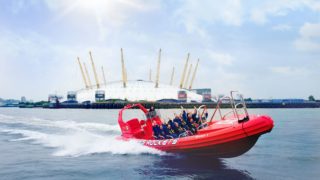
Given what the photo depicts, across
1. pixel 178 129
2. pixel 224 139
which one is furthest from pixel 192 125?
pixel 224 139

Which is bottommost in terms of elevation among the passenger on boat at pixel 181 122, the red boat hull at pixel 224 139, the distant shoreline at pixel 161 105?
the red boat hull at pixel 224 139

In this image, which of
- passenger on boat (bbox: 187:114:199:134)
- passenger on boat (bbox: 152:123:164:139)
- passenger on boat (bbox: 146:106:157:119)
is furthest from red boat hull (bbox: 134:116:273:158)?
passenger on boat (bbox: 146:106:157:119)

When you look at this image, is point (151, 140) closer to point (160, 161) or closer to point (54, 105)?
point (160, 161)

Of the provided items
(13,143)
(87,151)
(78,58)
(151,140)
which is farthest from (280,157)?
(78,58)

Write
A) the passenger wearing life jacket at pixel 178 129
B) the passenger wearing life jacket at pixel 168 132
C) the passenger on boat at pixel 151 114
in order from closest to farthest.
Result: the passenger wearing life jacket at pixel 178 129 → the passenger wearing life jacket at pixel 168 132 → the passenger on boat at pixel 151 114

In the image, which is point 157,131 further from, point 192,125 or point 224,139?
point 224,139

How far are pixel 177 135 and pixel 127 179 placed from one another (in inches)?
168

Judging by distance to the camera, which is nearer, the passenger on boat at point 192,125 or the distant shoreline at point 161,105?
the passenger on boat at point 192,125

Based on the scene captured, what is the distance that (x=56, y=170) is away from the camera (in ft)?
45.8

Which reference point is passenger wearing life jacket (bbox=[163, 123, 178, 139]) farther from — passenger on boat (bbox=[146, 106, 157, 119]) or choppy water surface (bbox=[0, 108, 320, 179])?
passenger on boat (bbox=[146, 106, 157, 119])

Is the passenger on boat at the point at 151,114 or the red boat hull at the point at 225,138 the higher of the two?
the passenger on boat at the point at 151,114

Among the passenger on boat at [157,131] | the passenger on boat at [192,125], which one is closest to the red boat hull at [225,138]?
the passenger on boat at [192,125]

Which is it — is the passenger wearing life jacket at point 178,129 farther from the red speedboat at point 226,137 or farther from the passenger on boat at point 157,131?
the passenger on boat at point 157,131

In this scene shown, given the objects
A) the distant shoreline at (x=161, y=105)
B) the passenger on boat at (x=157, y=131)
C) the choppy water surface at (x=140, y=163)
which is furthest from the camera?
the distant shoreline at (x=161, y=105)
